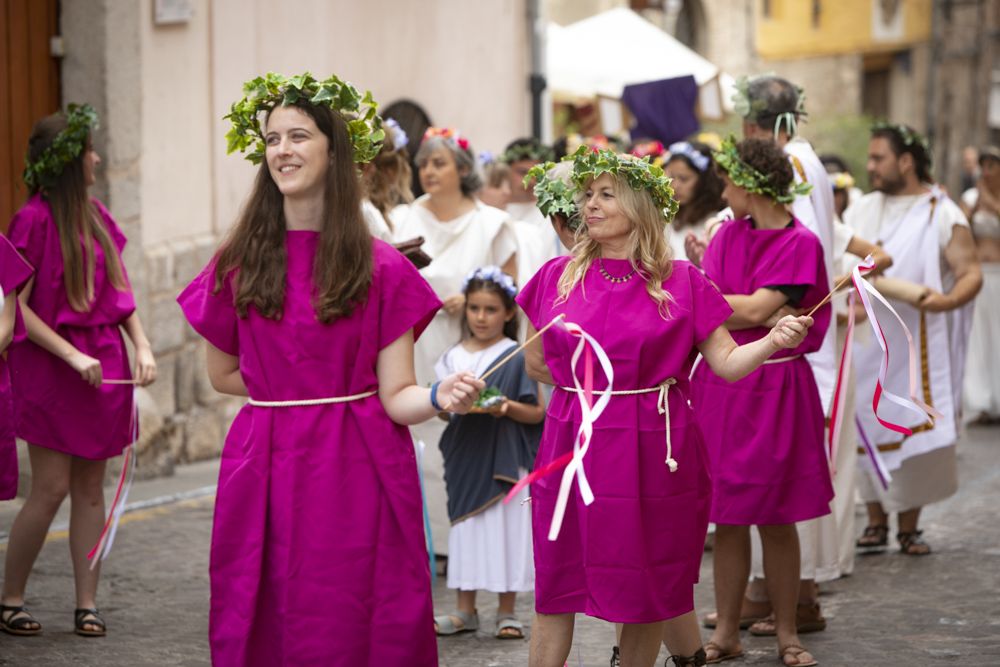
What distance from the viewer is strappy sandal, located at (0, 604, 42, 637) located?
624 cm

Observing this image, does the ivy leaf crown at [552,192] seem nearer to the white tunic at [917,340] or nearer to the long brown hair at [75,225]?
the long brown hair at [75,225]

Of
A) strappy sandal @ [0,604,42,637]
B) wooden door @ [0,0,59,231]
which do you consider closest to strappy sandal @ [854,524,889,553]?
strappy sandal @ [0,604,42,637]

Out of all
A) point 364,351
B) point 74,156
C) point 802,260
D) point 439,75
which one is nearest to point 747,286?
point 802,260

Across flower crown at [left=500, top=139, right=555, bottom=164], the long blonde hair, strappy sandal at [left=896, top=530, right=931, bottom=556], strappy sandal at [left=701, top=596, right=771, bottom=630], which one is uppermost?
flower crown at [left=500, top=139, right=555, bottom=164]

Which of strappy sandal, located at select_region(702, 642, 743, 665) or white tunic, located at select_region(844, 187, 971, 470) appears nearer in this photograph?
strappy sandal, located at select_region(702, 642, 743, 665)

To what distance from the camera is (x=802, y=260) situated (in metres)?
5.83

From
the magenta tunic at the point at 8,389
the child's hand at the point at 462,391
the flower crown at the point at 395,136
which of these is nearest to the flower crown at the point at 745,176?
the flower crown at the point at 395,136

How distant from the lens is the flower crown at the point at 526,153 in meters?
10.1

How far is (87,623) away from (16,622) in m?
0.27

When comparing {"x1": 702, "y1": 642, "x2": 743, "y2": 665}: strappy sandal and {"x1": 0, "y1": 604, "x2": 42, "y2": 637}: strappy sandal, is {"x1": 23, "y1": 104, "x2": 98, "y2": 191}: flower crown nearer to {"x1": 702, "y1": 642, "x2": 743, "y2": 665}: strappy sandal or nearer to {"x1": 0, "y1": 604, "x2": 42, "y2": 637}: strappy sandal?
{"x1": 0, "y1": 604, "x2": 42, "y2": 637}: strappy sandal

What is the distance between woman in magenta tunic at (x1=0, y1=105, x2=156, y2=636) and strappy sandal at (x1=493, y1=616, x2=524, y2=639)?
5.02 ft

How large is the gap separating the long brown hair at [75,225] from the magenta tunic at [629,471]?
7.35 feet

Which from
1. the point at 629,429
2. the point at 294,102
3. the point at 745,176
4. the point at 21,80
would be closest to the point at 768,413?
the point at 745,176

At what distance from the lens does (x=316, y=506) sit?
4211 millimetres
